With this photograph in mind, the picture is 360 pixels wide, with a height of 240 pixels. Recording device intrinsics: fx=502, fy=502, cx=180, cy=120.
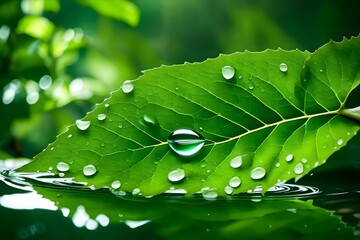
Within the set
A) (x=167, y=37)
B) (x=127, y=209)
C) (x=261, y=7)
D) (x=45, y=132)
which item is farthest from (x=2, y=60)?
(x=261, y=7)

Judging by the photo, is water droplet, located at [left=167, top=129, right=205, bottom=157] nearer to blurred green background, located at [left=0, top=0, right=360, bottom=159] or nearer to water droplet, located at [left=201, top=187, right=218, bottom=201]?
water droplet, located at [left=201, top=187, right=218, bottom=201]

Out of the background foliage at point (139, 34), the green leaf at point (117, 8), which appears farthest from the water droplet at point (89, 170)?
the green leaf at point (117, 8)

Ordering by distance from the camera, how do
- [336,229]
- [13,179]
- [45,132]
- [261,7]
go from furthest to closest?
[261,7]
[45,132]
[13,179]
[336,229]

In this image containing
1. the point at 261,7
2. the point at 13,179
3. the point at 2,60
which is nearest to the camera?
the point at 13,179

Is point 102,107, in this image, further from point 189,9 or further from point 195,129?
point 189,9

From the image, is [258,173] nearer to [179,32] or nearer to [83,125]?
[83,125]
